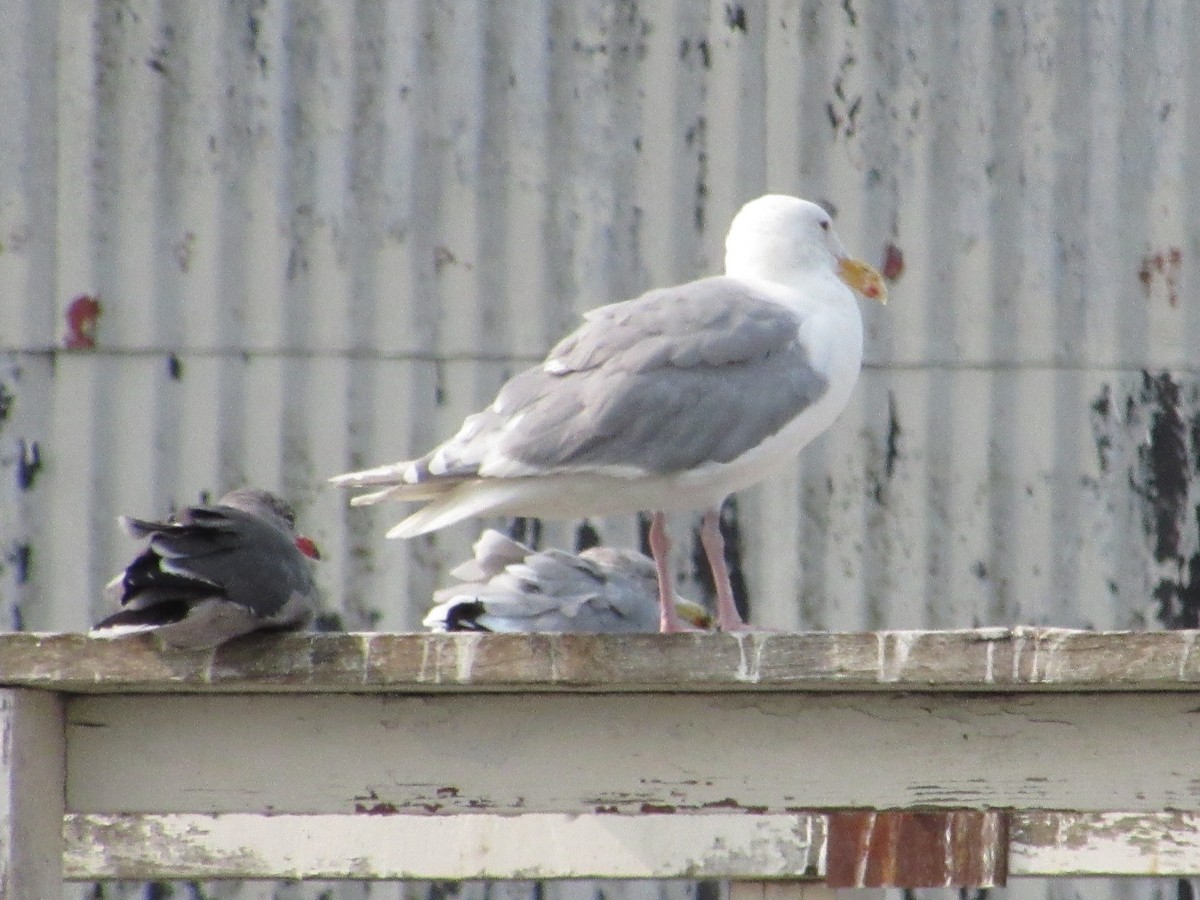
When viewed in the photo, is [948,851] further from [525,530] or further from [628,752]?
[525,530]

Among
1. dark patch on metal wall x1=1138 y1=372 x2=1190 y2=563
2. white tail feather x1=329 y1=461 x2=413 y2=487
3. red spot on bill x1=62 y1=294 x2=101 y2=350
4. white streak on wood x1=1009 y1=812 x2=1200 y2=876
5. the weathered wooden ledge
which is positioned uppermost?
red spot on bill x1=62 y1=294 x2=101 y2=350

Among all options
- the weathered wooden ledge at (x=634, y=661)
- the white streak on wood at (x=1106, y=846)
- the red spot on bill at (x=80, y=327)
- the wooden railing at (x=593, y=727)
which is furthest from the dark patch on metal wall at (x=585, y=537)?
the weathered wooden ledge at (x=634, y=661)

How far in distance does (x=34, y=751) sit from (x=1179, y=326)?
3065mm

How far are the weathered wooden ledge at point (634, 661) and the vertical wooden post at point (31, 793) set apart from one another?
0.04m

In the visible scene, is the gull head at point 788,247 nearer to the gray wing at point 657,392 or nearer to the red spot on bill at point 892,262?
the gray wing at point 657,392

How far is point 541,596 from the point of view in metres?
3.33

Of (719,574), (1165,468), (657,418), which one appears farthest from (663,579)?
(1165,468)

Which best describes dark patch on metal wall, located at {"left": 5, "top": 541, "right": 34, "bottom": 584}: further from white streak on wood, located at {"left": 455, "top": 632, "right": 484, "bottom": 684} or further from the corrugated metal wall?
white streak on wood, located at {"left": 455, "top": 632, "right": 484, "bottom": 684}

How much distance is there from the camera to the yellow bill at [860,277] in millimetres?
3717

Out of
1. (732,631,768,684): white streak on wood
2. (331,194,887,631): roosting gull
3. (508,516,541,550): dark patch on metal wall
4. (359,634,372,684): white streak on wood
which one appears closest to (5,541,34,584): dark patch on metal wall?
(508,516,541,550): dark patch on metal wall

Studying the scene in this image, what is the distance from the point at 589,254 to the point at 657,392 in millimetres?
1491

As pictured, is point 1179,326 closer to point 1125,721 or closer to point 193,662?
point 1125,721

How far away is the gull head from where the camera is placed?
360 centimetres

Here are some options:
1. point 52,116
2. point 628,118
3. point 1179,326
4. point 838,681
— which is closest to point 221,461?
point 52,116
